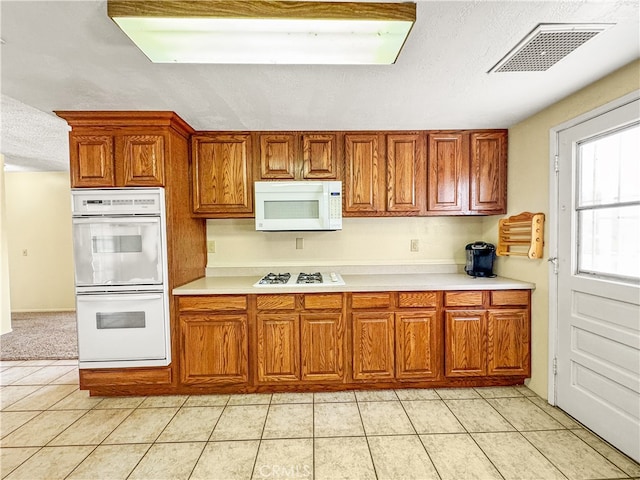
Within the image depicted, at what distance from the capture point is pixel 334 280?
8.59 ft

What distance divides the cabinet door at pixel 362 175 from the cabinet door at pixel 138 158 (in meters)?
1.59

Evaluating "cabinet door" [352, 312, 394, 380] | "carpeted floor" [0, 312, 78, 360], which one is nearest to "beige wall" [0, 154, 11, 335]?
"carpeted floor" [0, 312, 78, 360]

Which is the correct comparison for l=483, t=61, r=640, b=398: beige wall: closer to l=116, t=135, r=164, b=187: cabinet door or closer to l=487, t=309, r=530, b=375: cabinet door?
l=487, t=309, r=530, b=375: cabinet door

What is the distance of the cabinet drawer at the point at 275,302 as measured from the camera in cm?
242

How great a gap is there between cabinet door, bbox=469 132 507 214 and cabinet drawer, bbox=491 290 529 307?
0.76m

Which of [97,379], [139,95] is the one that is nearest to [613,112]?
[139,95]

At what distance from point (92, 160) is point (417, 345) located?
2.98m

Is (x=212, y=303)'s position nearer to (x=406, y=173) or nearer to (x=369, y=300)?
(x=369, y=300)

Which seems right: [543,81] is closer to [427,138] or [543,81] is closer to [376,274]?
[427,138]

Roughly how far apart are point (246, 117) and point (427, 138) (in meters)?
1.63

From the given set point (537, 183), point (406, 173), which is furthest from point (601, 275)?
point (406, 173)

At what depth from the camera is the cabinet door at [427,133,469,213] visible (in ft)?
9.06

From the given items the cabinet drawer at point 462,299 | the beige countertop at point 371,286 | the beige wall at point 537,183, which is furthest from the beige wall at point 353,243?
the cabinet drawer at point 462,299

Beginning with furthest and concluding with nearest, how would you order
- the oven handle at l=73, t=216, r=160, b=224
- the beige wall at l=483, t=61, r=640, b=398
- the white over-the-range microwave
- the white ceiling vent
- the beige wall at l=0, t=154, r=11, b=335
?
the beige wall at l=0, t=154, r=11, b=335, the white over-the-range microwave, the oven handle at l=73, t=216, r=160, b=224, the beige wall at l=483, t=61, r=640, b=398, the white ceiling vent
